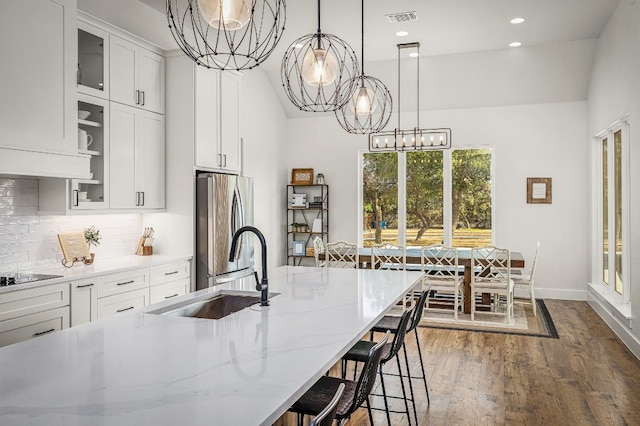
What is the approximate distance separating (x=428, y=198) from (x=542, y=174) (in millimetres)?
1584

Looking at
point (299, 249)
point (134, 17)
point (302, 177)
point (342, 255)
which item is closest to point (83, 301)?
point (134, 17)

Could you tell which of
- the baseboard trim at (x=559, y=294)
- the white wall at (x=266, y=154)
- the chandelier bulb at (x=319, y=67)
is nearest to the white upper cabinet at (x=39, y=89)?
the chandelier bulb at (x=319, y=67)

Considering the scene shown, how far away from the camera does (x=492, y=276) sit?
5914 mm

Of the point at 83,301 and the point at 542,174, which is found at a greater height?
the point at 542,174

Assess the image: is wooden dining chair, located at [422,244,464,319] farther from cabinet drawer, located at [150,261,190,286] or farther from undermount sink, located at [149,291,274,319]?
undermount sink, located at [149,291,274,319]

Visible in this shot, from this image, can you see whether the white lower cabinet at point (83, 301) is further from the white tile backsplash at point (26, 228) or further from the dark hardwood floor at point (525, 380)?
the dark hardwood floor at point (525, 380)

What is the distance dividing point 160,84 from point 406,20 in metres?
2.57

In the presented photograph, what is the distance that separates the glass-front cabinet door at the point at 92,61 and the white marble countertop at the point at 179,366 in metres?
2.52

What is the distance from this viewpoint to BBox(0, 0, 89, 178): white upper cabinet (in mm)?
3256

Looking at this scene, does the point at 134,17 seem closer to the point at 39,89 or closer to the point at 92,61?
Answer: the point at 92,61

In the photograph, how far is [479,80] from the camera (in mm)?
6875

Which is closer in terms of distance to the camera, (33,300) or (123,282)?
(33,300)

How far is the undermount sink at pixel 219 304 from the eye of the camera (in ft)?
8.63

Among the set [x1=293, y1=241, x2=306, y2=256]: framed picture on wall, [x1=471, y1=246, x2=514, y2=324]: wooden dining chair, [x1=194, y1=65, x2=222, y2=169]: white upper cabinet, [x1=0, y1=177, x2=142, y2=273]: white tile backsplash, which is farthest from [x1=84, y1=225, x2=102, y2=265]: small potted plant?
[x1=471, y1=246, x2=514, y2=324]: wooden dining chair
